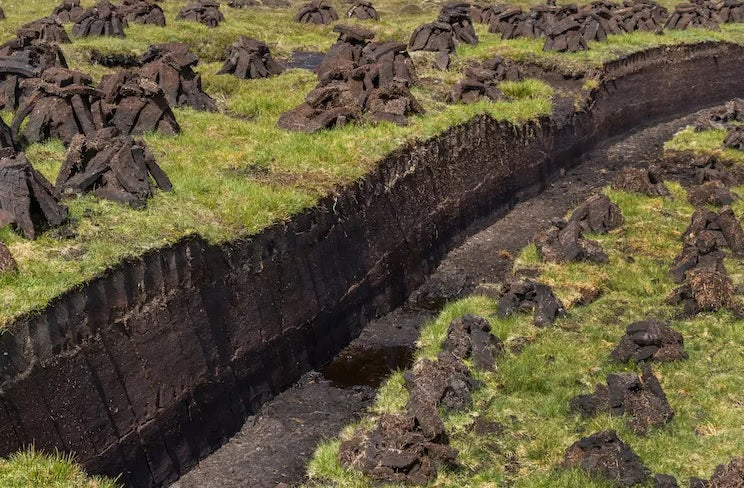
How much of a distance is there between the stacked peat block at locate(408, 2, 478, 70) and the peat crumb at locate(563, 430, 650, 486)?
24.0 metres

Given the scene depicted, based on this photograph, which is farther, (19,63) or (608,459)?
(19,63)

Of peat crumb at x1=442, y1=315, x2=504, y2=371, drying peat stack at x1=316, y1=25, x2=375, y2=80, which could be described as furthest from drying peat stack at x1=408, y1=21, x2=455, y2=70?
peat crumb at x1=442, y1=315, x2=504, y2=371

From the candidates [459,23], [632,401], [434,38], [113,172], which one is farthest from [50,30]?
[632,401]

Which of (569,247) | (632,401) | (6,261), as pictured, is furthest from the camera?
(569,247)

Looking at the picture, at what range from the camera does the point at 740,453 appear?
15.7 metres

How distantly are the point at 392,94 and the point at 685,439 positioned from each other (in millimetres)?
15144

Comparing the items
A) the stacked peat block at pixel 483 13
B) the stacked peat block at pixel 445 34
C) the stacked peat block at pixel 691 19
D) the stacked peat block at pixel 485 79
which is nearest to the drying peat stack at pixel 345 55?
the stacked peat block at pixel 445 34

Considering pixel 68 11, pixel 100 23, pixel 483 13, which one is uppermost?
pixel 68 11

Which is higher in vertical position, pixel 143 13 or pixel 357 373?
pixel 143 13

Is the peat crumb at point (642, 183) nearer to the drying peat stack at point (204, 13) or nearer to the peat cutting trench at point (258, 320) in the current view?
the peat cutting trench at point (258, 320)

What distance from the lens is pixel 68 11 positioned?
4147 cm

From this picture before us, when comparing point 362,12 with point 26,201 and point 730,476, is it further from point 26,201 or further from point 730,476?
point 730,476

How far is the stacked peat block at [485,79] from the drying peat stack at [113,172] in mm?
14033

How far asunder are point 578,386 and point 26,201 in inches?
436
